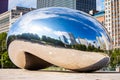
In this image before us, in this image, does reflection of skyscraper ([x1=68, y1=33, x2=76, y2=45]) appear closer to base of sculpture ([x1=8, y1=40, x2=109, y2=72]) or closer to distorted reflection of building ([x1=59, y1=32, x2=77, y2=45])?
distorted reflection of building ([x1=59, y1=32, x2=77, y2=45])

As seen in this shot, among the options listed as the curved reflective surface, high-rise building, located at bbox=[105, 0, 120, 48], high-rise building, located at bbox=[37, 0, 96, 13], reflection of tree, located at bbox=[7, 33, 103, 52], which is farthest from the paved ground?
high-rise building, located at bbox=[37, 0, 96, 13]

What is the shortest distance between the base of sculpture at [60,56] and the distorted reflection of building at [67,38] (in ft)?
1.70

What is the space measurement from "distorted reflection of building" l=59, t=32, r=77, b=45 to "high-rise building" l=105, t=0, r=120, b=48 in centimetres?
11115

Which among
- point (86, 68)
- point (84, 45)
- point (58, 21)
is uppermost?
point (58, 21)

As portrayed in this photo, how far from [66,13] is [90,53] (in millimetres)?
3285

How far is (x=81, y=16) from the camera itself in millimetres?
20766

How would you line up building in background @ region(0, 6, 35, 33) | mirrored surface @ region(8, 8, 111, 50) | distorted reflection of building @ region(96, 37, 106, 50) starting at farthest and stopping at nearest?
building in background @ region(0, 6, 35, 33)
distorted reflection of building @ region(96, 37, 106, 50)
mirrored surface @ region(8, 8, 111, 50)

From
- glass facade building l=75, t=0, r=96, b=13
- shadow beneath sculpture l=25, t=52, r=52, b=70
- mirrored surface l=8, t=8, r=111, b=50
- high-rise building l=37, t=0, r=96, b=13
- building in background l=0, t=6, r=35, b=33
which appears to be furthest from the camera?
glass facade building l=75, t=0, r=96, b=13

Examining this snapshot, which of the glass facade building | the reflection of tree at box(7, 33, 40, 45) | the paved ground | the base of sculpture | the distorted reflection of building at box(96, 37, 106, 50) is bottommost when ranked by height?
the paved ground

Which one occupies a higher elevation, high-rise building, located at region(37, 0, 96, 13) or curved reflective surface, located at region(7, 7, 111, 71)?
high-rise building, located at region(37, 0, 96, 13)

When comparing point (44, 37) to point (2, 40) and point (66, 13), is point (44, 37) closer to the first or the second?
point (66, 13)

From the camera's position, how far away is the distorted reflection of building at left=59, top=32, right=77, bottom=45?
19.4 meters

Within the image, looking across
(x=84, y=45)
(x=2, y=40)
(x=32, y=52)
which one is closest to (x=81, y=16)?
(x=84, y=45)

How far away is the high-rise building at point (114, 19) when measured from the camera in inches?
5133
